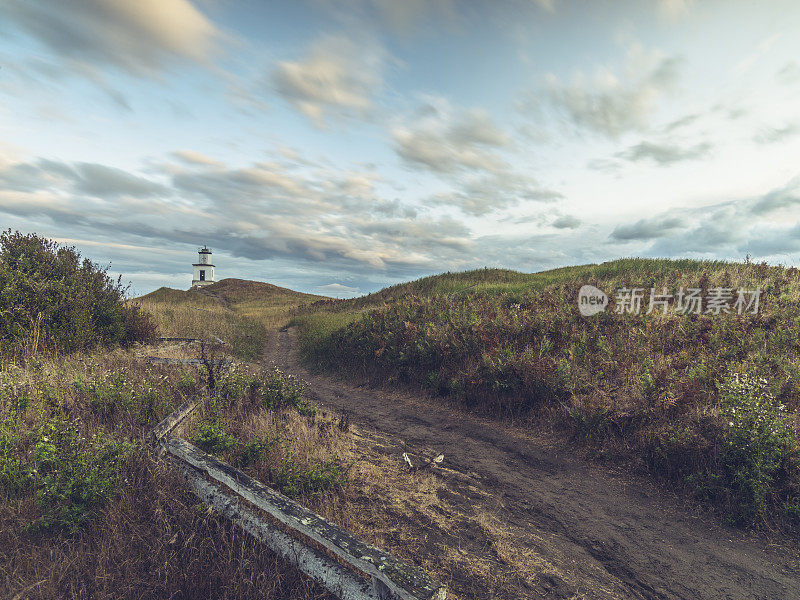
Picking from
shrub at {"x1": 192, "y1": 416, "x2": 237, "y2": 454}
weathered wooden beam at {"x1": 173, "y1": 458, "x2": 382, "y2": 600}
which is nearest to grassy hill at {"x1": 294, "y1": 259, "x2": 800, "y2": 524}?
weathered wooden beam at {"x1": 173, "y1": 458, "x2": 382, "y2": 600}

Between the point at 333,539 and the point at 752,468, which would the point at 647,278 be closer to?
the point at 752,468

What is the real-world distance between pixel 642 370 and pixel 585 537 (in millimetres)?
4083

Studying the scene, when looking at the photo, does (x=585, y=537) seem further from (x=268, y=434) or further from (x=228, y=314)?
(x=228, y=314)

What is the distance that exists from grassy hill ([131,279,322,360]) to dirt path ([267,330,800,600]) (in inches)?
482

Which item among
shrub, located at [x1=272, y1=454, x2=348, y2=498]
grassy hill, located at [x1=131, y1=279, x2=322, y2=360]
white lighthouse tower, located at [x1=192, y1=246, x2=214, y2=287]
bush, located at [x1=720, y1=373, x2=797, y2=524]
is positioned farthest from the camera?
white lighthouse tower, located at [x1=192, y1=246, x2=214, y2=287]

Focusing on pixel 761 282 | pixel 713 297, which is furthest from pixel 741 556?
pixel 761 282

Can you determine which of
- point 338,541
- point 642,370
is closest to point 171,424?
point 338,541

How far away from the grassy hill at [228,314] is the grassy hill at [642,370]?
270 inches

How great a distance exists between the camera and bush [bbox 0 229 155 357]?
9.41 metres

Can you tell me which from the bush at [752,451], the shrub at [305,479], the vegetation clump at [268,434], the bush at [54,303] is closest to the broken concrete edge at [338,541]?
the shrub at [305,479]

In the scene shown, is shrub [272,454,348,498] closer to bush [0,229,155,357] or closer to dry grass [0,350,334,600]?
dry grass [0,350,334,600]

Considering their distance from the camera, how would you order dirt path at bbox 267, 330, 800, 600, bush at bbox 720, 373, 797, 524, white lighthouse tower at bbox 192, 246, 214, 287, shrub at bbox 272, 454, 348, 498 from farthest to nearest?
white lighthouse tower at bbox 192, 246, 214, 287
bush at bbox 720, 373, 797, 524
shrub at bbox 272, 454, 348, 498
dirt path at bbox 267, 330, 800, 600

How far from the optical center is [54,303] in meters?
10.1

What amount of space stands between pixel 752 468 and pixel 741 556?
1.26 m
